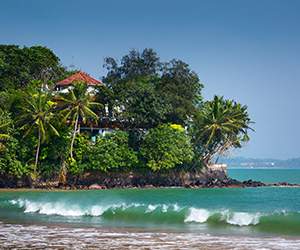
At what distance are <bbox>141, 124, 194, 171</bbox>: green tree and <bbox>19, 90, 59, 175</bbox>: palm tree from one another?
11.4 m

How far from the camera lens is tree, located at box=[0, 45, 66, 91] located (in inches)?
2389

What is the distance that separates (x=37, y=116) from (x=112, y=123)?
13.9m

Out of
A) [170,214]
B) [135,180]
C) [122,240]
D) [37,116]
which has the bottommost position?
[122,240]

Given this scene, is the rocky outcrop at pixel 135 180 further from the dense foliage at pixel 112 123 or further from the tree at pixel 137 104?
the tree at pixel 137 104

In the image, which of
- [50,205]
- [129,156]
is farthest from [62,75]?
[50,205]

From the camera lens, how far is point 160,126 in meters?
52.1

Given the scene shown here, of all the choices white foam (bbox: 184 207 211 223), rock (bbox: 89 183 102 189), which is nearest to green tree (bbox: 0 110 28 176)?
rock (bbox: 89 183 102 189)

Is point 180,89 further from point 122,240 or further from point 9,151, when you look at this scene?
point 122,240

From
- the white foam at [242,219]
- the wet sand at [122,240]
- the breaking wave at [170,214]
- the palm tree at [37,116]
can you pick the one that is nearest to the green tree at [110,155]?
the palm tree at [37,116]

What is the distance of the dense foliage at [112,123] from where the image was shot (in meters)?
46.1

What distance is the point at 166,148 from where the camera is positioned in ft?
166

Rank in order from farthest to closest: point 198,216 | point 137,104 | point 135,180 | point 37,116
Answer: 1. point 137,104
2. point 135,180
3. point 37,116
4. point 198,216

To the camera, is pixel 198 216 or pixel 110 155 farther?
pixel 110 155

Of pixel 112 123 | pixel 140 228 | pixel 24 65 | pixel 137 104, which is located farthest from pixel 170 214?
pixel 24 65
